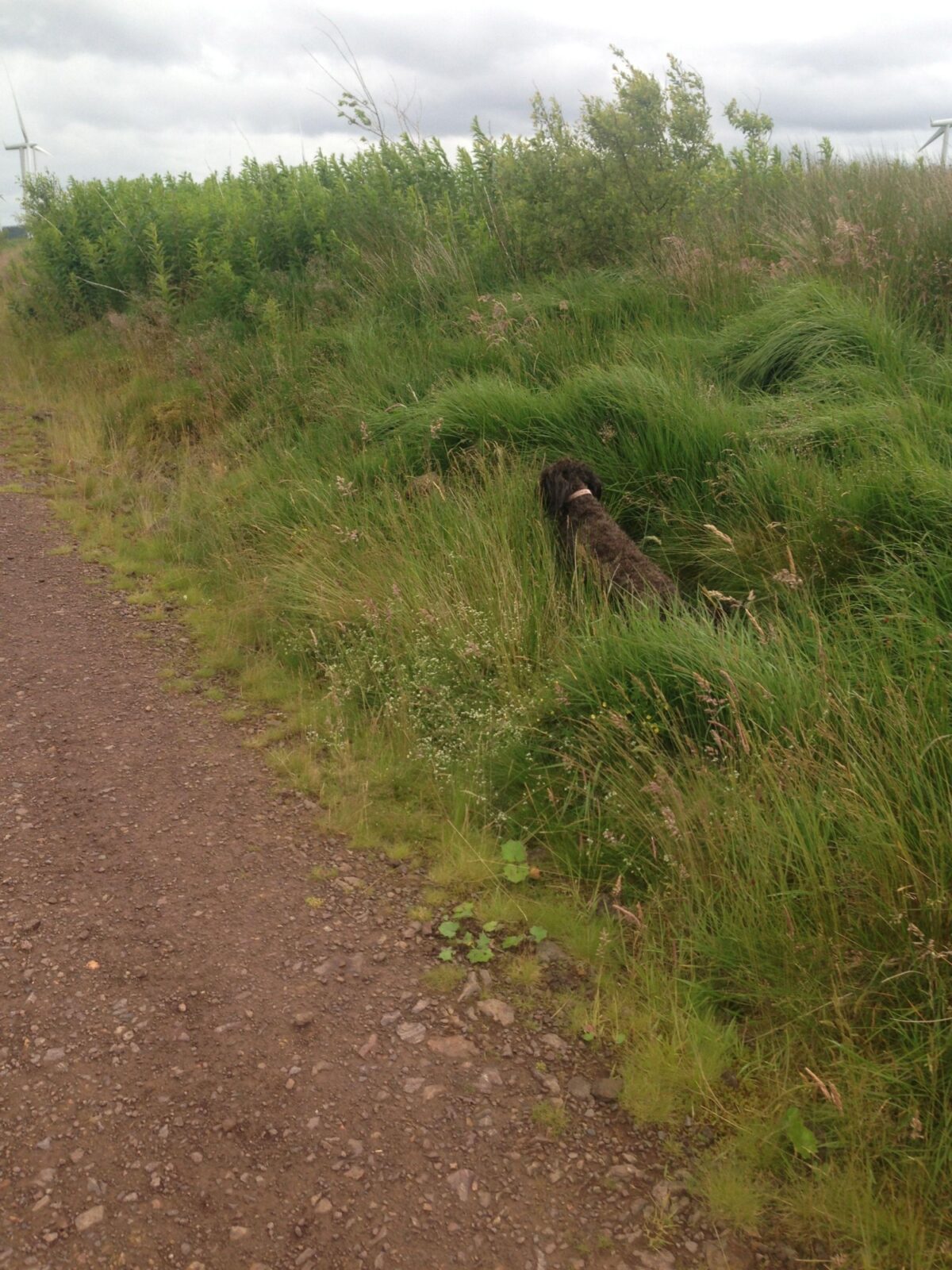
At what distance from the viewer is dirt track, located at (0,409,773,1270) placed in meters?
2.39

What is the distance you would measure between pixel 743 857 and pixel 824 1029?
1.80 feet

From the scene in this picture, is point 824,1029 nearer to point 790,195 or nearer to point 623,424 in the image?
point 623,424

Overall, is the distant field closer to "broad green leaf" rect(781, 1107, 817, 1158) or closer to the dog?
"broad green leaf" rect(781, 1107, 817, 1158)

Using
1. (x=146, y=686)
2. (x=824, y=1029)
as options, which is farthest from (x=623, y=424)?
(x=824, y=1029)

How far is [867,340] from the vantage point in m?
5.81

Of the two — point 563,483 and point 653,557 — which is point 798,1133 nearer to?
point 653,557

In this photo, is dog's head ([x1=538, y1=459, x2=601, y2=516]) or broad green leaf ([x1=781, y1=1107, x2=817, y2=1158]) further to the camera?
dog's head ([x1=538, y1=459, x2=601, y2=516])

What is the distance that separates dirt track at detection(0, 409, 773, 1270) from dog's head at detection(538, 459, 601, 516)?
210 cm

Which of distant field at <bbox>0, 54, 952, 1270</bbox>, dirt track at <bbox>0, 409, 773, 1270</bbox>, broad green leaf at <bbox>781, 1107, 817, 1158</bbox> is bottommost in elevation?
broad green leaf at <bbox>781, 1107, 817, 1158</bbox>

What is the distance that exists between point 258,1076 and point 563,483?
10.9 feet

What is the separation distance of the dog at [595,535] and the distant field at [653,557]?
137 millimetres

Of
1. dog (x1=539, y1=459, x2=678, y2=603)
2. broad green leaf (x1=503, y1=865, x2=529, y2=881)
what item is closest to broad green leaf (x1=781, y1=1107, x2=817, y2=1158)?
broad green leaf (x1=503, y1=865, x2=529, y2=881)

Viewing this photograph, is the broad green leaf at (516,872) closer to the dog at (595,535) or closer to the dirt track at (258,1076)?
the dirt track at (258,1076)

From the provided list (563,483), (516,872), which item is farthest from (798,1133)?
(563,483)
